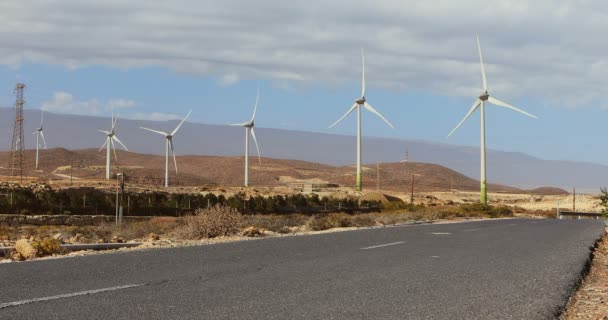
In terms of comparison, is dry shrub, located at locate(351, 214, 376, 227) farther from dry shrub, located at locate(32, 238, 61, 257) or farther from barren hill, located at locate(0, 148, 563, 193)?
barren hill, located at locate(0, 148, 563, 193)

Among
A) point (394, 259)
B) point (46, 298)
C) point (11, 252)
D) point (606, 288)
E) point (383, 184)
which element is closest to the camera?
point (46, 298)

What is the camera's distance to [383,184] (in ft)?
536

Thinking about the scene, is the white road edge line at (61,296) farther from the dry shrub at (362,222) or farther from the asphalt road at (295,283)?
the dry shrub at (362,222)

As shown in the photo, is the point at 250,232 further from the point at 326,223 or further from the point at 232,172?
the point at 232,172

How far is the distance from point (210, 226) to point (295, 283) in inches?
505

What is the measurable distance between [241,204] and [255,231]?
119 feet

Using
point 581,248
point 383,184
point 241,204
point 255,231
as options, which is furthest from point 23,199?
point 383,184

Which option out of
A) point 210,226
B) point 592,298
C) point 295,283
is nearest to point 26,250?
point 210,226

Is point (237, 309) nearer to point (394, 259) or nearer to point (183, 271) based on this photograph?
point (183, 271)

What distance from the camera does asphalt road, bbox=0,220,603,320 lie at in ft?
29.8

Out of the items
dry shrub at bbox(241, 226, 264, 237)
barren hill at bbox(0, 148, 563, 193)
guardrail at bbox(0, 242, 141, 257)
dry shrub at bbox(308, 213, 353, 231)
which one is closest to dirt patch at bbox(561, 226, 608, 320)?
dry shrub at bbox(241, 226, 264, 237)

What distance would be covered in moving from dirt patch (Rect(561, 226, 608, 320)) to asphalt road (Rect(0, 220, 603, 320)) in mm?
218

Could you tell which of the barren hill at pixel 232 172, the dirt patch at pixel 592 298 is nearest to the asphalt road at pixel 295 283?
the dirt patch at pixel 592 298

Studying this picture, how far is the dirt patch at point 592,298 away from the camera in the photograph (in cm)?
988
